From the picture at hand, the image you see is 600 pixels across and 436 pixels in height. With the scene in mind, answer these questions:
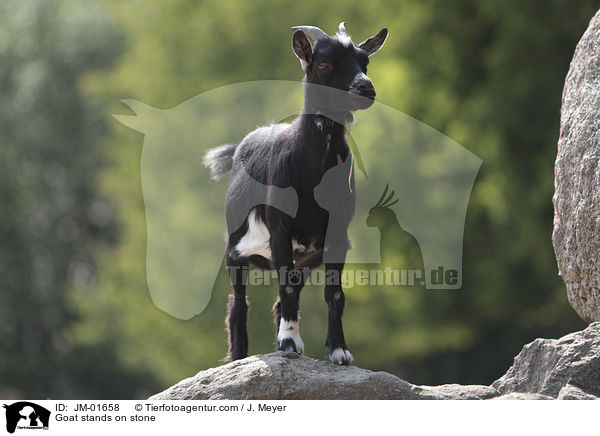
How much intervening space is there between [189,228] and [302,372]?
36.8ft

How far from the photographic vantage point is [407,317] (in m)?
17.2

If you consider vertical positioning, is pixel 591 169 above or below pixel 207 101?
below

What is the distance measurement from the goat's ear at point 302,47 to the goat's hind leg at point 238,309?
1.80 metres

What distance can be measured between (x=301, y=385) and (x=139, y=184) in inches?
605

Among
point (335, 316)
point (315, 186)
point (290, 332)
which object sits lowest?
point (290, 332)

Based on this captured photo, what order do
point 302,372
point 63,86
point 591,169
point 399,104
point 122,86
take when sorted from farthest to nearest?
point 63,86, point 122,86, point 399,104, point 591,169, point 302,372

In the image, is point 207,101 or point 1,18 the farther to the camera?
point 1,18

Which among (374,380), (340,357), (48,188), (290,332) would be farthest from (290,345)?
(48,188)

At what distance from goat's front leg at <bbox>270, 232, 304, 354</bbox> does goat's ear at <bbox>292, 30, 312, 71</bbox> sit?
4.31 ft

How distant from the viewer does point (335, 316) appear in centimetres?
619
